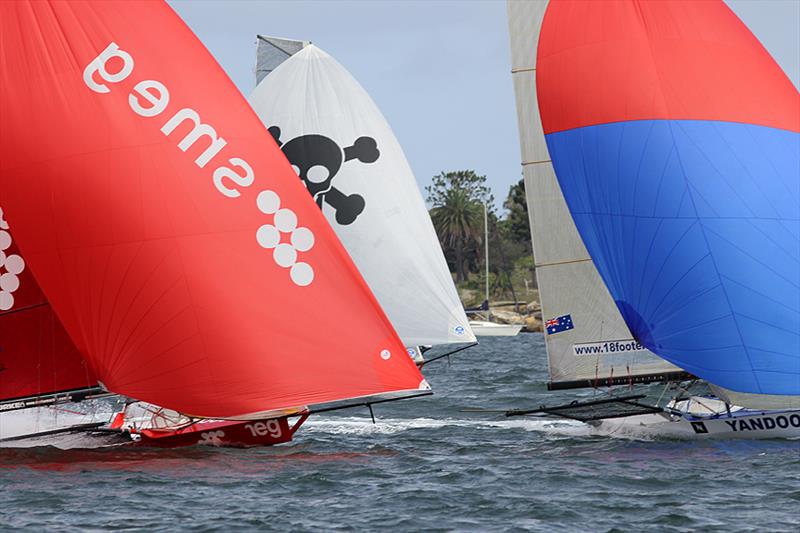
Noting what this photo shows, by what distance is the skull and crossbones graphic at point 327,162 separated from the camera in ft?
79.2

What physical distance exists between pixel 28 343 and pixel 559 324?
294 inches

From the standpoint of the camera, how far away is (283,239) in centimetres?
1659

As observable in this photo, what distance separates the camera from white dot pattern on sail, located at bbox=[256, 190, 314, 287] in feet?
54.0

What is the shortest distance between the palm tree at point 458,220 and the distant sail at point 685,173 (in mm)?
76986

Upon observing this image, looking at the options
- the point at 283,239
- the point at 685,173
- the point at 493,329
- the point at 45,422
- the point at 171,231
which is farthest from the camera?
the point at 493,329

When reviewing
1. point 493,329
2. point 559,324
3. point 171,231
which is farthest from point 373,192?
point 493,329

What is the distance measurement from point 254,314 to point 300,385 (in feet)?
3.42

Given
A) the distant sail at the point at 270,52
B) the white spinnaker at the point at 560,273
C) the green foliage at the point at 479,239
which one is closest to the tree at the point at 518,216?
Result: the green foliage at the point at 479,239

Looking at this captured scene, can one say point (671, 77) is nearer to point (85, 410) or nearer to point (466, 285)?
point (85, 410)

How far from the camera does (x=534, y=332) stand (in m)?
83.8

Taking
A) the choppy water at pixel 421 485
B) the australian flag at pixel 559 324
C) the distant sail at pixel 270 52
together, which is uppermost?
the distant sail at pixel 270 52

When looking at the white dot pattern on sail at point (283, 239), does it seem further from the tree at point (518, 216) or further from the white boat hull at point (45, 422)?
the tree at point (518, 216)

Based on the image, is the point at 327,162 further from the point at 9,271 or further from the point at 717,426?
the point at 717,426

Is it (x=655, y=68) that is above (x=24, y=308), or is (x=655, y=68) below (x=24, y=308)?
above
